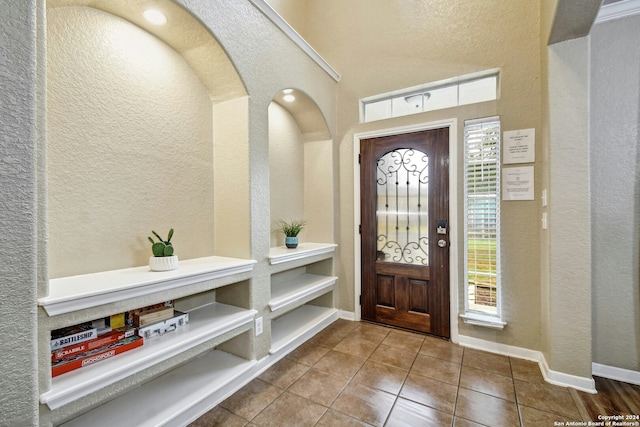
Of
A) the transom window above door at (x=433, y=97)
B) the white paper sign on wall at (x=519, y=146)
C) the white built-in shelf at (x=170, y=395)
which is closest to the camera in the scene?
the white built-in shelf at (x=170, y=395)

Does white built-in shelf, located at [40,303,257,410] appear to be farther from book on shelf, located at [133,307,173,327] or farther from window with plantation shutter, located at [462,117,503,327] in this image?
window with plantation shutter, located at [462,117,503,327]

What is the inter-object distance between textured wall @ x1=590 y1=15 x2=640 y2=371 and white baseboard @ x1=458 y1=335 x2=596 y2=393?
376mm

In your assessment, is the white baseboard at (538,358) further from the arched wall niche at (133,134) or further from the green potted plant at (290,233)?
the arched wall niche at (133,134)

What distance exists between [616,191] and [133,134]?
3451 millimetres

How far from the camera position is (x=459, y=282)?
2.60 m

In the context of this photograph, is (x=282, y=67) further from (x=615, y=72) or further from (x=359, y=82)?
(x=615, y=72)

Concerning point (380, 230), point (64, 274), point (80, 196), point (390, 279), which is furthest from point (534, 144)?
point (64, 274)

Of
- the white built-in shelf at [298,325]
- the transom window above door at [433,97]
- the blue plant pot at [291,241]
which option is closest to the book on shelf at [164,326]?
the white built-in shelf at [298,325]

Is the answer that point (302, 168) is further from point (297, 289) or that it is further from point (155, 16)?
point (155, 16)

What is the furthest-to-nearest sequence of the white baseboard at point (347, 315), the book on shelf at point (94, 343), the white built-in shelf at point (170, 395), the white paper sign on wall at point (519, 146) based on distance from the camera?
1. the white baseboard at point (347, 315)
2. the white paper sign on wall at point (519, 146)
3. the white built-in shelf at point (170, 395)
4. the book on shelf at point (94, 343)

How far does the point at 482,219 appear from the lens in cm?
253

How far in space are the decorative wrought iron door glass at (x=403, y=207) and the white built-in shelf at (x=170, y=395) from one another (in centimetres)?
175

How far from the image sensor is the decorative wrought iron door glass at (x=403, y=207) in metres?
2.79

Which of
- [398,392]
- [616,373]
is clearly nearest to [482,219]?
[616,373]
